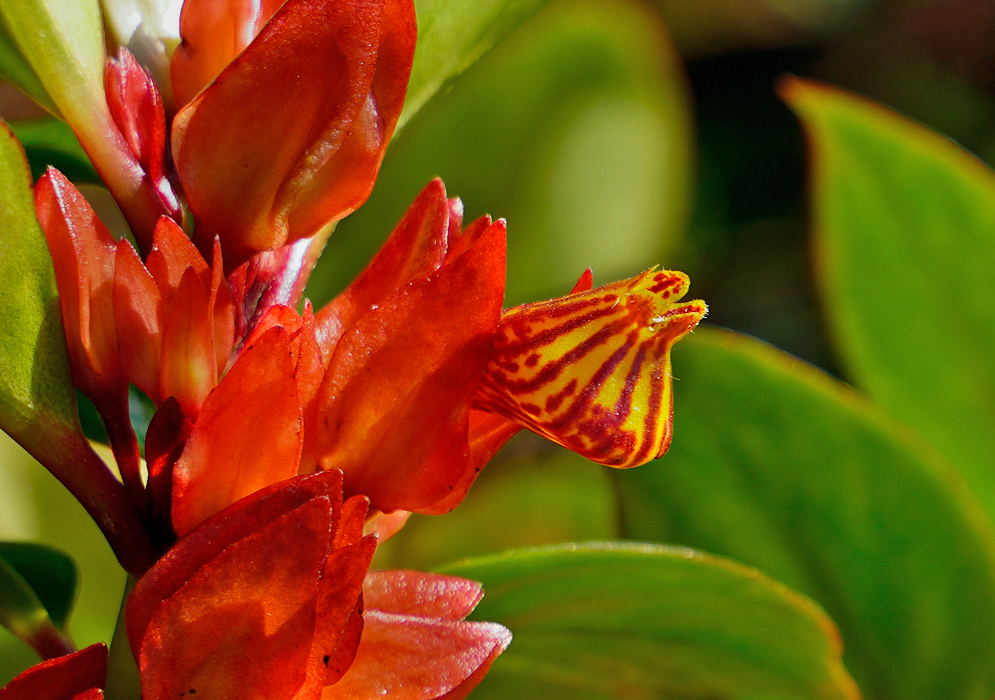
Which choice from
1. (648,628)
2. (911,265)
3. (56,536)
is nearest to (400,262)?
(648,628)

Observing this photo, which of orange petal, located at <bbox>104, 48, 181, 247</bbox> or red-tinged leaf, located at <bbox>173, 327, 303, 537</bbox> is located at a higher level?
orange petal, located at <bbox>104, 48, 181, 247</bbox>

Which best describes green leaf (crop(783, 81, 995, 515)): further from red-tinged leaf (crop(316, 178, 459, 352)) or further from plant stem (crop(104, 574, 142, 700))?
plant stem (crop(104, 574, 142, 700))

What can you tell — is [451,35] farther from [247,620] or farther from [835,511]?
[835,511]

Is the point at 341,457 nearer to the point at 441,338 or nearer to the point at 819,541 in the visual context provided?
the point at 441,338

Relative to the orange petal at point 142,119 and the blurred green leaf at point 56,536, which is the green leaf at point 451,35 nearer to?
the orange petal at point 142,119

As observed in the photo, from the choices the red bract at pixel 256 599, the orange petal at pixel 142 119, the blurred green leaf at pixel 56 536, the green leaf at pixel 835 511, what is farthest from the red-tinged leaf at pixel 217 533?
the green leaf at pixel 835 511

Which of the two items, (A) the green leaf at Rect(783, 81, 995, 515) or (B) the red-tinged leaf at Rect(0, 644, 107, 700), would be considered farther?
(A) the green leaf at Rect(783, 81, 995, 515)

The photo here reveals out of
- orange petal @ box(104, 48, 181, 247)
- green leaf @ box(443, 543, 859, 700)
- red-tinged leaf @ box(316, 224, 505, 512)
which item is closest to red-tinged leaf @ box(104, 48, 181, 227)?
orange petal @ box(104, 48, 181, 247)
